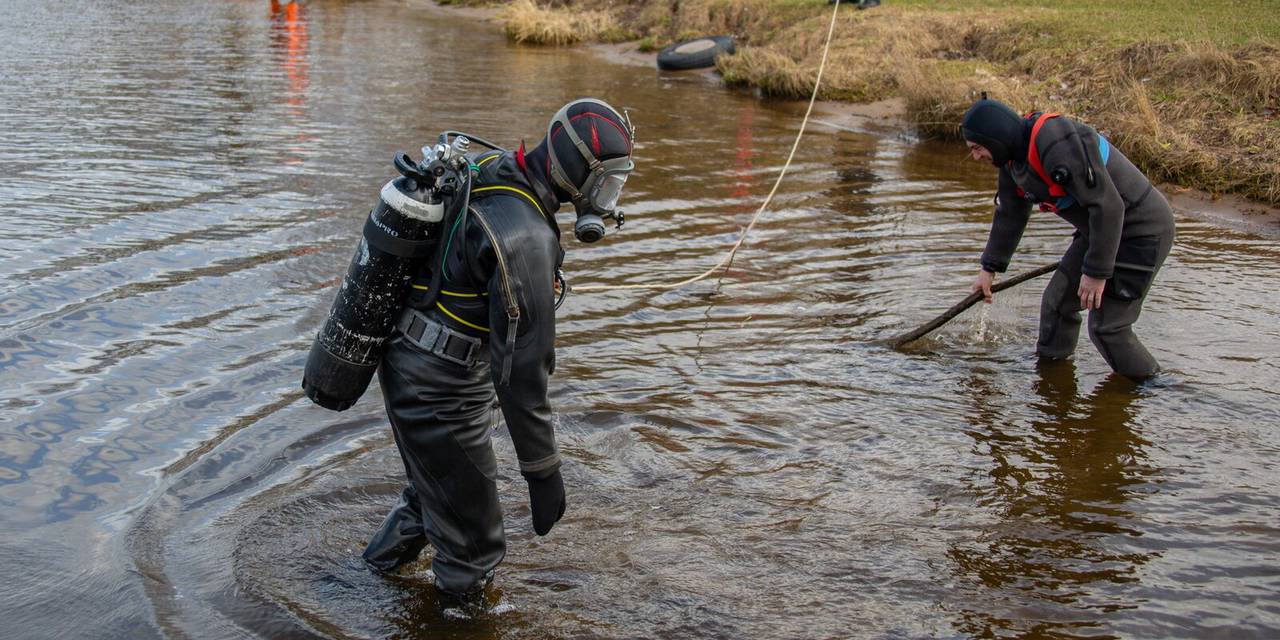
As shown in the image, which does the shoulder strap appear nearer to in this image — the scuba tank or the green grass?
the scuba tank

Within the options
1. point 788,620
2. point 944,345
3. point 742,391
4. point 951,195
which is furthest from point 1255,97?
point 788,620


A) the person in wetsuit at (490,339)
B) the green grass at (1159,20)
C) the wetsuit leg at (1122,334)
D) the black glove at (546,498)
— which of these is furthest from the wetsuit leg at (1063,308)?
the green grass at (1159,20)

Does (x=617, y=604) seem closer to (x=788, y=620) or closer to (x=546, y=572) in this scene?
(x=546, y=572)

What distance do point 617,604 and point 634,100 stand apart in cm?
1526

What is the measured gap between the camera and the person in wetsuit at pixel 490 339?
3.88 meters

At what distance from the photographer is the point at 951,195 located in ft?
41.4

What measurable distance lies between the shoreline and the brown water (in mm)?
484

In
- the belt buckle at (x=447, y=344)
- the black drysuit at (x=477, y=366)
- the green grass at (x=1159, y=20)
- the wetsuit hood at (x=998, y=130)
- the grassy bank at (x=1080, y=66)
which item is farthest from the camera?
the green grass at (x=1159, y=20)

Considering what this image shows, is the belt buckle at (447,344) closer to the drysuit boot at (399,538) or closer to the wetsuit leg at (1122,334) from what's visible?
the drysuit boot at (399,538)

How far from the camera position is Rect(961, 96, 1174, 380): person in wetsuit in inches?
249

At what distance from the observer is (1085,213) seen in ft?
21.9

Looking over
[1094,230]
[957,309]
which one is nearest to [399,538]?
[1094,230]

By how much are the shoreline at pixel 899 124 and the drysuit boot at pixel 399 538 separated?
9.46m

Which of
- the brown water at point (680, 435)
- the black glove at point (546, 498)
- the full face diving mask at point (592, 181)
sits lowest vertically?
the brown water at point (680, 435)
